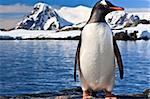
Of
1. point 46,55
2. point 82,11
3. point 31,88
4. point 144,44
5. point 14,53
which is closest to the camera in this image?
point 82,11

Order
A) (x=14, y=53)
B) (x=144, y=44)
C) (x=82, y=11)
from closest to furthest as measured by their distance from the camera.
A: (x=82, y=11), (x=14, y=53), (x=144, y=44)

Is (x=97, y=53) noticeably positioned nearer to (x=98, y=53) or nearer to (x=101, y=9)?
(x=98, y=53)

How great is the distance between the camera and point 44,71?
776 cm

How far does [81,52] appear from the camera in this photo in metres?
2.54

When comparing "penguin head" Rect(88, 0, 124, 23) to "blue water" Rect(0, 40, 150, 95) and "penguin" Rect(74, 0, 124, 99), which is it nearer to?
"penguin" Rect(74, 0, 124, 99)

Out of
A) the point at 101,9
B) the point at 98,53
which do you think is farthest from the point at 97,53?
the point at 101,9

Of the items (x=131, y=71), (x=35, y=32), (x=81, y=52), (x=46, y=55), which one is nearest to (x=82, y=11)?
(x=35, y=32)

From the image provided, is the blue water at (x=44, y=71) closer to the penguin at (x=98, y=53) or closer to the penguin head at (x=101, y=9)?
the penguin at (x=98, y=53)

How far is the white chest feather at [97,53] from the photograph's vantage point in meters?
2.42

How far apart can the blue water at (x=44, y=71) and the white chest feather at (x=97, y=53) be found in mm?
2662

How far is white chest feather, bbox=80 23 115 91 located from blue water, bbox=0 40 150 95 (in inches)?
105

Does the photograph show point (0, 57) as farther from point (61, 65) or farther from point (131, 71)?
point (131, 71)

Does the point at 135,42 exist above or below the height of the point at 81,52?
below

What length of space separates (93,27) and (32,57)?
6.99 meters
